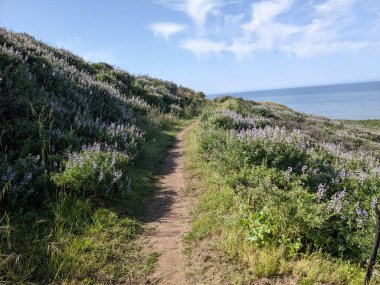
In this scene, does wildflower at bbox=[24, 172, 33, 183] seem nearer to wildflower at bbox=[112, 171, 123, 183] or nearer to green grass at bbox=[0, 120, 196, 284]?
green grass at bbox=[0, 120, 196, 284]

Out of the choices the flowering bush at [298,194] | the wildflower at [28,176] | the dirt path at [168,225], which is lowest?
the dirt path at [168,225]

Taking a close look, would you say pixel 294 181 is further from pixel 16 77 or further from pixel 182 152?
pixel 16 77

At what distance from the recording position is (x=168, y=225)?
5.93m

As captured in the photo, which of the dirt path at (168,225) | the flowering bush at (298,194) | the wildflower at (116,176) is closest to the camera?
the dirt path at (168,225)

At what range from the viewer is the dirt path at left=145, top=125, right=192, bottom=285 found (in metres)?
4.50

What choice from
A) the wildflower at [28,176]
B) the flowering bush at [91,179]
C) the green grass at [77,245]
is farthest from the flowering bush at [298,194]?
the wildflower at [28,176]

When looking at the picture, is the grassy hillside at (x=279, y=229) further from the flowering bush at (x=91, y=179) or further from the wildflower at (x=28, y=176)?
the wildflower at (x=28, y=176)

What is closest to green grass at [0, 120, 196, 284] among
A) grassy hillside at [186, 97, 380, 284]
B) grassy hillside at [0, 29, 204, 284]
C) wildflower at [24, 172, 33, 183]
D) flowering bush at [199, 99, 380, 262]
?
grassy hillside at [0, 29, 204, 284]

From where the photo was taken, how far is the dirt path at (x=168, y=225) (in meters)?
4.50

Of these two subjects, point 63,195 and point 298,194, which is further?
point 63,195

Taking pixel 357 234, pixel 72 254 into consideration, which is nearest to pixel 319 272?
pixel 357 234

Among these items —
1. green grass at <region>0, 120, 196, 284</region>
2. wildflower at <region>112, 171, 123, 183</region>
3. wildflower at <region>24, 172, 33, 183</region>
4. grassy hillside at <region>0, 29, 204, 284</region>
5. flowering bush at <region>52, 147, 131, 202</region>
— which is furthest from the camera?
wildflower at <region>112, 171, 123, 183</region>

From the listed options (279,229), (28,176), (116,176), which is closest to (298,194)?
(279,229)

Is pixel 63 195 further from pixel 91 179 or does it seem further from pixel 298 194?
pixel 298 194
